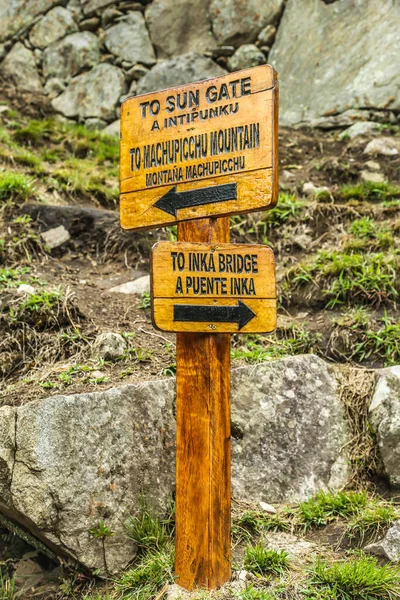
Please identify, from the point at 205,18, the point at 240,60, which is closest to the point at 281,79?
the point at 240,60

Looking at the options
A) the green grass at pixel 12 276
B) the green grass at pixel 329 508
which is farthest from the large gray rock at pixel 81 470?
the green grass at pixel 12 276

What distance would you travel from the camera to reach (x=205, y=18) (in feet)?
23.1

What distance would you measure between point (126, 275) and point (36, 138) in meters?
2.50

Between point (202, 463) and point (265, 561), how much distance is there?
21.7 inches

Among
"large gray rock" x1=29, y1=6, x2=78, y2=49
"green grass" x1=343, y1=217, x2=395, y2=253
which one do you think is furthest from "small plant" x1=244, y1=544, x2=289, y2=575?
"large gray rock" x1=29, y1=6, x2=78, y2=49

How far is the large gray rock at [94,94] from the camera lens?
23.1 feet

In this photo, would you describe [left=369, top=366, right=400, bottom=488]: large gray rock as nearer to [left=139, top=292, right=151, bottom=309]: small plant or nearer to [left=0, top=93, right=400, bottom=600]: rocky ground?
[left=0, top=93, right=400, bottom=600]: rocky ground

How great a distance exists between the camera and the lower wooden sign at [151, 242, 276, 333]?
7.83 feet

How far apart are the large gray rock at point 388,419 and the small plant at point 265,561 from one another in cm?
82

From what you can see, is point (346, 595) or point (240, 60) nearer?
point (346, 595)

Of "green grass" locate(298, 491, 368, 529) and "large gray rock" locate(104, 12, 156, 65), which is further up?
"large gray rock" locate(104, 12, 156, 65)

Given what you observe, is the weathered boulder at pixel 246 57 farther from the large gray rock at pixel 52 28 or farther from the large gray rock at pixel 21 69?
the large gray rock at pixel 21 69

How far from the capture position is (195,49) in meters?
7.04

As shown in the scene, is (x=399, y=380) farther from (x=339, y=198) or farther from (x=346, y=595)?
(x=339, y=198)
